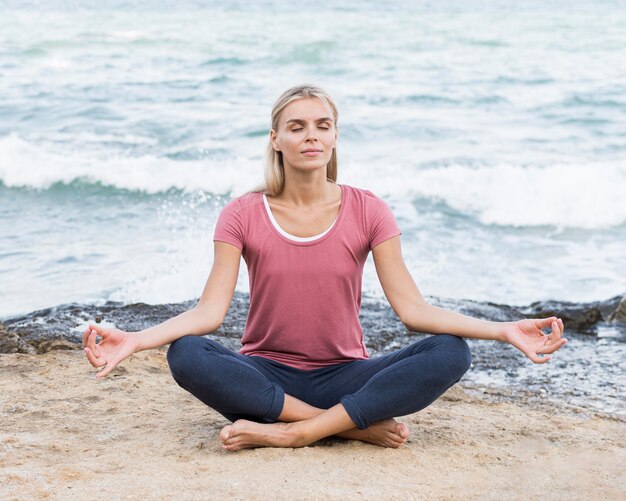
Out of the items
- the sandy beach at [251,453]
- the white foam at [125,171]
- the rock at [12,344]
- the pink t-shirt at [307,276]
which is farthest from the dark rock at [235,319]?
the white foam at [125,171]

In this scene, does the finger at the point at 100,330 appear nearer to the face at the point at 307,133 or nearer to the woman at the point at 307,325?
the woman at the point at 307,325

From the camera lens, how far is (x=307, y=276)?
12.2 feet

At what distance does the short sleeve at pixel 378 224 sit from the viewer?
3.80 m

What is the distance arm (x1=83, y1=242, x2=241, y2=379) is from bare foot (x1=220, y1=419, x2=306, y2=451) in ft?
1.40

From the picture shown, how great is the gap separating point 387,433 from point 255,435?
551 mm

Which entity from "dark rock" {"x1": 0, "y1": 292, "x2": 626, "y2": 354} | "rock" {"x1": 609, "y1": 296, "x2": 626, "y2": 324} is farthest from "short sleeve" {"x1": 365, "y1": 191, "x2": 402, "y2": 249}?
"rock" {"x1": 609, "y1": 296, "x2": 626, "y2": 324}

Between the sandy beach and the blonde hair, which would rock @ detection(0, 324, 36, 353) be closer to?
the sandy beach

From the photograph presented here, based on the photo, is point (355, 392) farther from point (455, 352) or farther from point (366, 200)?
point (366, 200)

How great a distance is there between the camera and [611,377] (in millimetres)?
5375

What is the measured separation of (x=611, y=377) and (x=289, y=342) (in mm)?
2543

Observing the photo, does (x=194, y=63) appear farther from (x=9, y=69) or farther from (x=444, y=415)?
(x=444, y=415)

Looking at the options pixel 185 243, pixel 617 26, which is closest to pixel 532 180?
pixel 185 243

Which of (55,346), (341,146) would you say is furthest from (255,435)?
(341,146)

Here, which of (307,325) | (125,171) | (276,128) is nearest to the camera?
(307,325)
